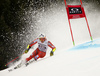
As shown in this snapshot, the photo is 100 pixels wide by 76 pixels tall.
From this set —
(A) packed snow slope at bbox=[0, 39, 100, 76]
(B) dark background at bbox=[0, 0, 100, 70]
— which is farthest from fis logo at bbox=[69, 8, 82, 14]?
(B) dark background at bbox=[0, 0, 100, 70]

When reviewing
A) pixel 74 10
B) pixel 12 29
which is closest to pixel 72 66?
pixel 74 10

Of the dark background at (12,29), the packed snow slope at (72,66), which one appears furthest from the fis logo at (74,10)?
the dark background at (12,29)

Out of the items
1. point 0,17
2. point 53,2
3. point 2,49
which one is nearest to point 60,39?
point 2,49

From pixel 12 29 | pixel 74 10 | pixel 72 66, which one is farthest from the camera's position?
pixel 12 29

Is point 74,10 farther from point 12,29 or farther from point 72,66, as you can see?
point 12,29

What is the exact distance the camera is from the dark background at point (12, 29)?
338 inches

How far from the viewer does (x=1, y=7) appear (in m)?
8.98

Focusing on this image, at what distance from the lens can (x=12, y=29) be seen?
9.36m

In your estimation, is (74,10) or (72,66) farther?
(74,10)

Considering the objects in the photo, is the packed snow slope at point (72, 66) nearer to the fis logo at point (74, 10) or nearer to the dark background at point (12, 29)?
the fis logo at point (74, 10)

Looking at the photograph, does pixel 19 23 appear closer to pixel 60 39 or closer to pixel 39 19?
pixel 39 19

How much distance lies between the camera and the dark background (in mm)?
8578

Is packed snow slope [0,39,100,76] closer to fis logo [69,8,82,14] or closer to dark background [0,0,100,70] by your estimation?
fis logo [69,8,82,14]

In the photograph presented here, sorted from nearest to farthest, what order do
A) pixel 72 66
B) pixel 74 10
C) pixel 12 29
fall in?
pixel 72 66, pixel 74 10, pixel 12 29
